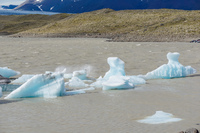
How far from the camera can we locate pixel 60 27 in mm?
58906

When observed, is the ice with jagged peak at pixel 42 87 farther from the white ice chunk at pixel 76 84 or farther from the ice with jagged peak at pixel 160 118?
the ice with jagged peak at pixel 160 118

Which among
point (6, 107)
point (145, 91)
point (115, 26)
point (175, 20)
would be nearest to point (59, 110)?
point (6, 107)

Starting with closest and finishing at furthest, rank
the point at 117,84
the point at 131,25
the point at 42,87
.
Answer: the point at 42,87 → the point at 117,84 → the point at 131,25

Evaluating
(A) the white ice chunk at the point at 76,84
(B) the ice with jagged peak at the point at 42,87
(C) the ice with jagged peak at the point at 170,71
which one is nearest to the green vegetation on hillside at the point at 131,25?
(C) the ice with jagged peak at the point at 170,71

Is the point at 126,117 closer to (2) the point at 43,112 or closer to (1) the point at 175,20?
(2) the point at 43,112

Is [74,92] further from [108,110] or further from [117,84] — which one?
[108,110]

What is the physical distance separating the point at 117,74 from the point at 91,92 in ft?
5.69

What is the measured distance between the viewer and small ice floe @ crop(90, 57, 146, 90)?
951 cm

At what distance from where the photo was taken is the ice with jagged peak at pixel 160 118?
21.0 ft

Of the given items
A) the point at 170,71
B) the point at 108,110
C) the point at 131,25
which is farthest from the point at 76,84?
the point at 131,25

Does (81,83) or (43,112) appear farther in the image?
(81,83)

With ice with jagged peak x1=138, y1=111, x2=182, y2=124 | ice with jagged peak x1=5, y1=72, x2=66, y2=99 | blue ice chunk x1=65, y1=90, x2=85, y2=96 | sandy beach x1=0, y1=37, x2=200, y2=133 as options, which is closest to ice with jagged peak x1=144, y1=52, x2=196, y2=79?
sandy beach x1=0, y1=37, x2=200, y2=133

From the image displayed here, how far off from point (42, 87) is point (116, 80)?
85.8 inches

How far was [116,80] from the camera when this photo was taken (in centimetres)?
972
